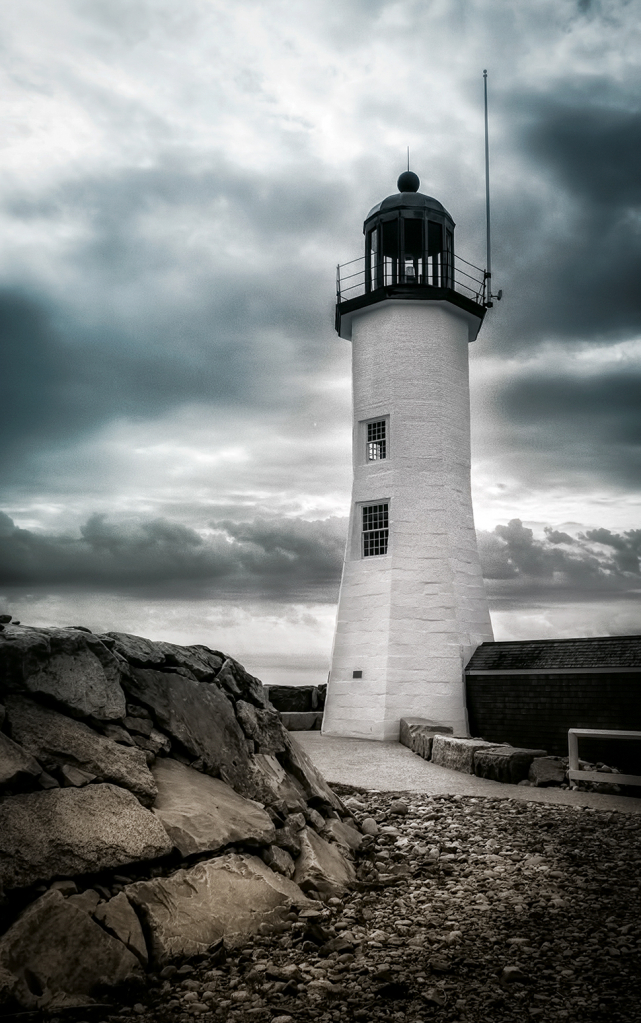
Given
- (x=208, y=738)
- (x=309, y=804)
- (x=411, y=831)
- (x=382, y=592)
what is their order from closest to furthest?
(x=208, y=738), (x=309, y=804), (x=411, y=831), (x=382, y=592)

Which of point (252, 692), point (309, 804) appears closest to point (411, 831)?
point (309, 804)

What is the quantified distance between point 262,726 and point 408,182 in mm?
18739

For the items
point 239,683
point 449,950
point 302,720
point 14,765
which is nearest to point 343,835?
point 239,683

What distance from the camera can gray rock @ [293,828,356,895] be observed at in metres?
6.89

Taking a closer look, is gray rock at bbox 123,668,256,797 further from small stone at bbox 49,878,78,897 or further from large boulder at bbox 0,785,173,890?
small stone at bbox 49,878,78,897

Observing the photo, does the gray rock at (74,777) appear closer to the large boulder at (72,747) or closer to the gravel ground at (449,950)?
the large boulder at (72,747)

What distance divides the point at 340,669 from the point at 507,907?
1413 cm

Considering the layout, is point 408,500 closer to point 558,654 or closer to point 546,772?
point 558,654

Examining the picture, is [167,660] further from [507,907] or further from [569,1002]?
[569,1002]

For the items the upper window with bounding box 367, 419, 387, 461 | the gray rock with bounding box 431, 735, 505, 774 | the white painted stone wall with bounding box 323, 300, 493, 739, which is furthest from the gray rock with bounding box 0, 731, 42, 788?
the upper window with bounding box 367, 419, 387, 461

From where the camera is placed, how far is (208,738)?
7777 mm

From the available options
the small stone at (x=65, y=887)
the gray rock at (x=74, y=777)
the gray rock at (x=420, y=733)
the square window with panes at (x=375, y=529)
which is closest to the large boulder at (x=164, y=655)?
the gray rock at (x=74, y=777)

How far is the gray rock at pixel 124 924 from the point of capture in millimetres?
5398

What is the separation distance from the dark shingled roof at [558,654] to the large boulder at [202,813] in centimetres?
1089
